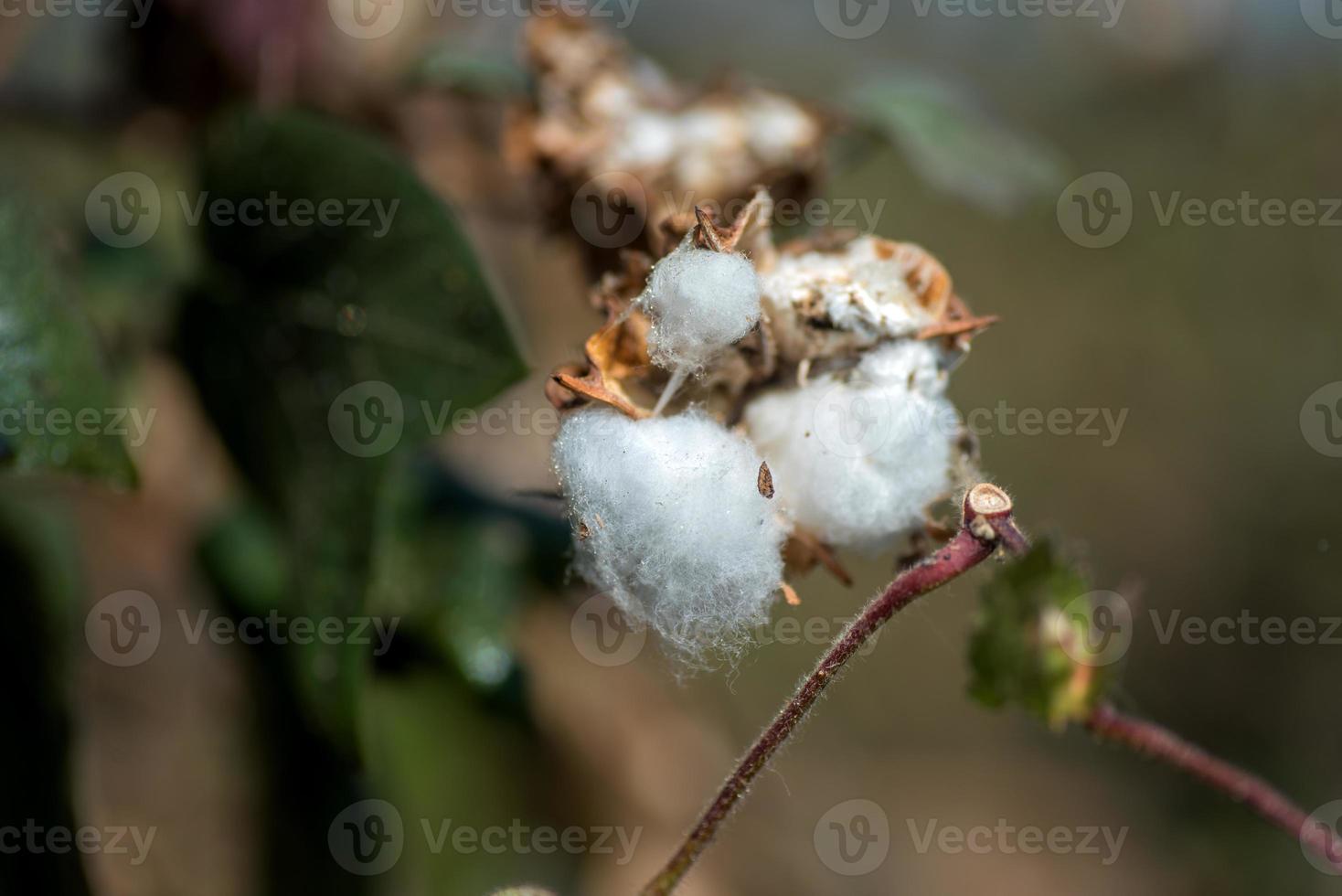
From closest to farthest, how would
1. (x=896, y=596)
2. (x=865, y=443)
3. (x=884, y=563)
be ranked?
1. (x=896, y=596)
2. (x=865, y=443)
3. (x=884, y=563)

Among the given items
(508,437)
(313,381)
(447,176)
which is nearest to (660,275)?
(313,381)

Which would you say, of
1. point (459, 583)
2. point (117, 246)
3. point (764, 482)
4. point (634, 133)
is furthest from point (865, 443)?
point (117, 246)

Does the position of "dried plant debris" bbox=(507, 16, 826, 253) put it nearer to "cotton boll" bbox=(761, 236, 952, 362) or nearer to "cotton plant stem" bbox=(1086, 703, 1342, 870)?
"cotton boll" bbox=(761, 236, 952, 362)

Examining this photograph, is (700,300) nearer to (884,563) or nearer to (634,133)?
(634,133)

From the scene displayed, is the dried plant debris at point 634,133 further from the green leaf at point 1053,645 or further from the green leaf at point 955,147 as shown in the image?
the green leaf at point 1053,645

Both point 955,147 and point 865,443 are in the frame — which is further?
point 955,147

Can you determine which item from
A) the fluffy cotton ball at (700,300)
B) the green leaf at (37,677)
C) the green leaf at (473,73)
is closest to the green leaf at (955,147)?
the green leaf at (473,73)

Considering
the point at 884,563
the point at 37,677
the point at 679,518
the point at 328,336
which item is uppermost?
the point at 679,518
